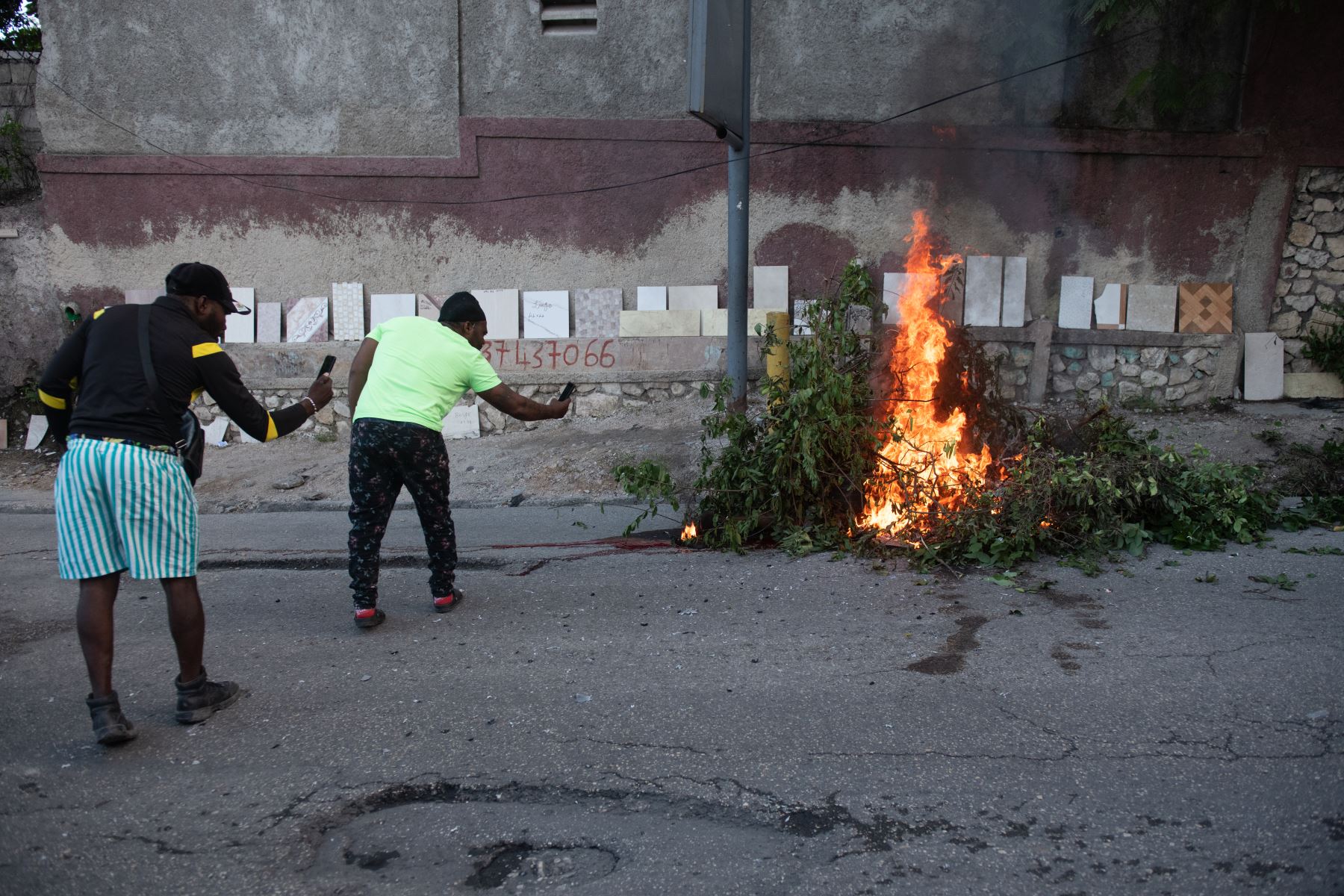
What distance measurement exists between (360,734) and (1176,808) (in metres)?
2.87

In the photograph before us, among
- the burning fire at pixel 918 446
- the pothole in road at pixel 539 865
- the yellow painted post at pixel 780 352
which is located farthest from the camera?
the yellow painted post at pixel 780 352

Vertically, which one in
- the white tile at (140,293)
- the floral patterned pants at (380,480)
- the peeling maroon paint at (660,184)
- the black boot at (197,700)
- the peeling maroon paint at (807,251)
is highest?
the peeling maroon paint at (660,184)

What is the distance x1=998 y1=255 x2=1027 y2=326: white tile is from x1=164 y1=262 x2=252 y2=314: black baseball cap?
8.44 meters

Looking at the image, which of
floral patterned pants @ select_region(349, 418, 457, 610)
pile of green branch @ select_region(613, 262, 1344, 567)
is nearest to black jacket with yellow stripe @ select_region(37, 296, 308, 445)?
floral patterned pants @ select_region(349, 418, 457, 610)

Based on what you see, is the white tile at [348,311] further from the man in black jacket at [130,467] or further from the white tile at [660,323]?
the man in black jacket at [130,467]

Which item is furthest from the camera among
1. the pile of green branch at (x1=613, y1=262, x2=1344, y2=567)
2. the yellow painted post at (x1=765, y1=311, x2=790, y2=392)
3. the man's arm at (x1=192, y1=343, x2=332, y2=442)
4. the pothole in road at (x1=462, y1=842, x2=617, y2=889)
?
the yellow painted post at (x1=765, y1=311, x2=790, y2=392)

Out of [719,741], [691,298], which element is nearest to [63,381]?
[719,741]

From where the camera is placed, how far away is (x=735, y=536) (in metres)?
5.88

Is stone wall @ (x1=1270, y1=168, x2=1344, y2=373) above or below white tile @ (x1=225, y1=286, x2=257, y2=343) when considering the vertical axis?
above

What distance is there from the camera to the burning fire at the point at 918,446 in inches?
227

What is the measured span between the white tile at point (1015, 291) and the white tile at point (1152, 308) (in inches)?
46.7

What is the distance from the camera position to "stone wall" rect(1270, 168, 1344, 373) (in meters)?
9.97

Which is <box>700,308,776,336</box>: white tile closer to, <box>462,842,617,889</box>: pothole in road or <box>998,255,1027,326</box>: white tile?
<box>998,255,1027,326</box>: white tile

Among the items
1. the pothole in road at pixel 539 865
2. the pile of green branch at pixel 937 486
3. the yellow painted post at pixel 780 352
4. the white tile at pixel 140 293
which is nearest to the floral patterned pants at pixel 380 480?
the pile of green branch at pixel 937 486
